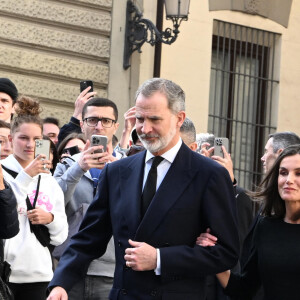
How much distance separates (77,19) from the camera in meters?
14.0

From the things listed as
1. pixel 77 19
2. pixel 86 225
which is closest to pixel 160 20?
pixel 77 19

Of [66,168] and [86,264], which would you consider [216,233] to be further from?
[66,168]

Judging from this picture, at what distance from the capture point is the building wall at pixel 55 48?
13492 millimetres

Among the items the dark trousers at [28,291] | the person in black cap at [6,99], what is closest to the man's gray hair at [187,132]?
the dark trousers at [28,291]

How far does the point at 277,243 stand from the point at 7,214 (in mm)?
1626

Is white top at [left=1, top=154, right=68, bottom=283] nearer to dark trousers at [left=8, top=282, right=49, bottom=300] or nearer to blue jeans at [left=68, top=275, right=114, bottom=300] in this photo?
dark trousers at [left=8, top=282, right=49, bottom=300]

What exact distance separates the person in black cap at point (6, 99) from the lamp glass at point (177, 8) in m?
4.84

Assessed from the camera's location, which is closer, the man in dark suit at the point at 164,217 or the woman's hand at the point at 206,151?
the man in dark suit at the point at 164,217

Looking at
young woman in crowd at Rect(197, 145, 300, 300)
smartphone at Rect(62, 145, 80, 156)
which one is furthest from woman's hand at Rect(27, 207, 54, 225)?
young woman in crowd at Rect(197, 145, 300, 300)

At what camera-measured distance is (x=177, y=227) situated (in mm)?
5973

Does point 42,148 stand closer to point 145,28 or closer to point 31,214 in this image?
point 31,214

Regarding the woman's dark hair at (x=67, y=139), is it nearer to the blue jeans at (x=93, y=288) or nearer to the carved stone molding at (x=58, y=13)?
the blue jeans at (x=93, y=288)

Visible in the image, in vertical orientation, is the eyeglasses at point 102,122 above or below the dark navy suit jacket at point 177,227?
above

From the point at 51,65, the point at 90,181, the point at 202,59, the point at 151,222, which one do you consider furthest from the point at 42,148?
the point at 202,59
